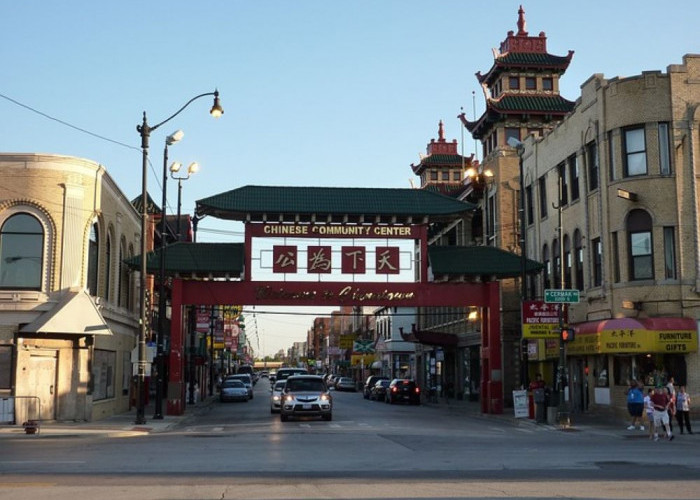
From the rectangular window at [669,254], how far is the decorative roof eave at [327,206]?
9555 mm

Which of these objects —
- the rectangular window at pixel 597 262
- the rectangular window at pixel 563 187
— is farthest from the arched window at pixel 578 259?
the rectangular window at pixel 563 187

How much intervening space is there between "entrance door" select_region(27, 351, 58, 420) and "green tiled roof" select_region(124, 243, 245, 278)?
774 centimetres

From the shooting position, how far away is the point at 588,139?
37.3 m

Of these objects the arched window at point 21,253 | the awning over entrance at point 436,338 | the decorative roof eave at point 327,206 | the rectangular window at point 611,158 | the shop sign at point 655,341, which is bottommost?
the shop sign at point 655,341

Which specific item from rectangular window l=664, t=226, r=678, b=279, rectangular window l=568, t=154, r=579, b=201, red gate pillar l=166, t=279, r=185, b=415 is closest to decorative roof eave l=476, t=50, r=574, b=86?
rectangular window l=568, t=154, r=579, b=201

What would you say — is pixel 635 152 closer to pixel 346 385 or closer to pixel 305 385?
pixel 305 385

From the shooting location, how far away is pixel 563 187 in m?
41.2

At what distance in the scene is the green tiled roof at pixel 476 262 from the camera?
39438mm

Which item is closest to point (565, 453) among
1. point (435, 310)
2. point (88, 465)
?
point (88, 465)

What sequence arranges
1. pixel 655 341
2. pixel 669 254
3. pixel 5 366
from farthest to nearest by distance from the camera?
pixel 669 254
pixel 655 341
pixel 5 366

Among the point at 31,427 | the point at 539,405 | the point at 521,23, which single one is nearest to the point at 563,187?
the point at 539,405

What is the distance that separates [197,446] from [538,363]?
28.7 meters

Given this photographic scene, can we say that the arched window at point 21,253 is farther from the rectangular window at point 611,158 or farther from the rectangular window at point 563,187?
the rectangular window at point 563,187

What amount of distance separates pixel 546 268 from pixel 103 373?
22532 millimetres
